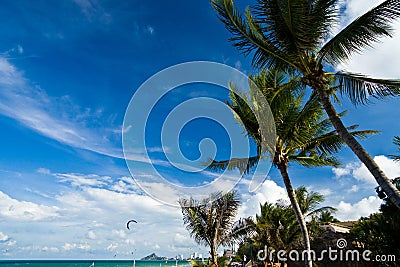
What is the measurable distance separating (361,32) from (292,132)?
13.3ft

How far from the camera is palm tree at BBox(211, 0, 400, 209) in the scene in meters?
6.37

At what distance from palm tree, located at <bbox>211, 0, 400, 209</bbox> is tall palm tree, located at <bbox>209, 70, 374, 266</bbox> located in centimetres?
186

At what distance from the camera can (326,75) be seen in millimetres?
7152

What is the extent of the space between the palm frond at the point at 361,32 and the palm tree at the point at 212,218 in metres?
8.78

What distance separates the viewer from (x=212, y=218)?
14.6 metres

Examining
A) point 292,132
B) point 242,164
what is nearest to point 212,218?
point 242,164

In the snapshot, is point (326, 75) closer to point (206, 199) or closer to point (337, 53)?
point (337, 53)

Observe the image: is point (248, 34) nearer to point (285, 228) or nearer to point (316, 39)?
point (316, 39)

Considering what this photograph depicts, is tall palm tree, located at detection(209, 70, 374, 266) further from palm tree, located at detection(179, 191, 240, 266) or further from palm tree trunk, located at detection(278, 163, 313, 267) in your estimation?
palm tree, located at detection(179, 191, 240, 266)

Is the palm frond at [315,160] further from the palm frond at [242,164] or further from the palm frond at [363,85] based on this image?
the palm frond at [363,85]

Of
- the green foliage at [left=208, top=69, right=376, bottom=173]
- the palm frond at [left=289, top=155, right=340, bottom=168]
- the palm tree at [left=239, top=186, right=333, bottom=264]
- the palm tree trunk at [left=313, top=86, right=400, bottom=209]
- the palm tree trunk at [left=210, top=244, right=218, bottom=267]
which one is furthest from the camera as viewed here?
the palm tree at [left=239, top=186, right=333, bottom=264]

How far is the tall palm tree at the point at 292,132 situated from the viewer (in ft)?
33.1

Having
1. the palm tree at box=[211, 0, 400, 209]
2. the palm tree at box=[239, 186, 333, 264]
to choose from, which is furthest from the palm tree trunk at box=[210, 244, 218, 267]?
the palm tree at box=[211, 0, 400, 209]

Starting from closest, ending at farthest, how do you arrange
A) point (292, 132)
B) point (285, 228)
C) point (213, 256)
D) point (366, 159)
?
point (366, 159) < point (292, 132) < point (213, 256) < point (285, 228)
